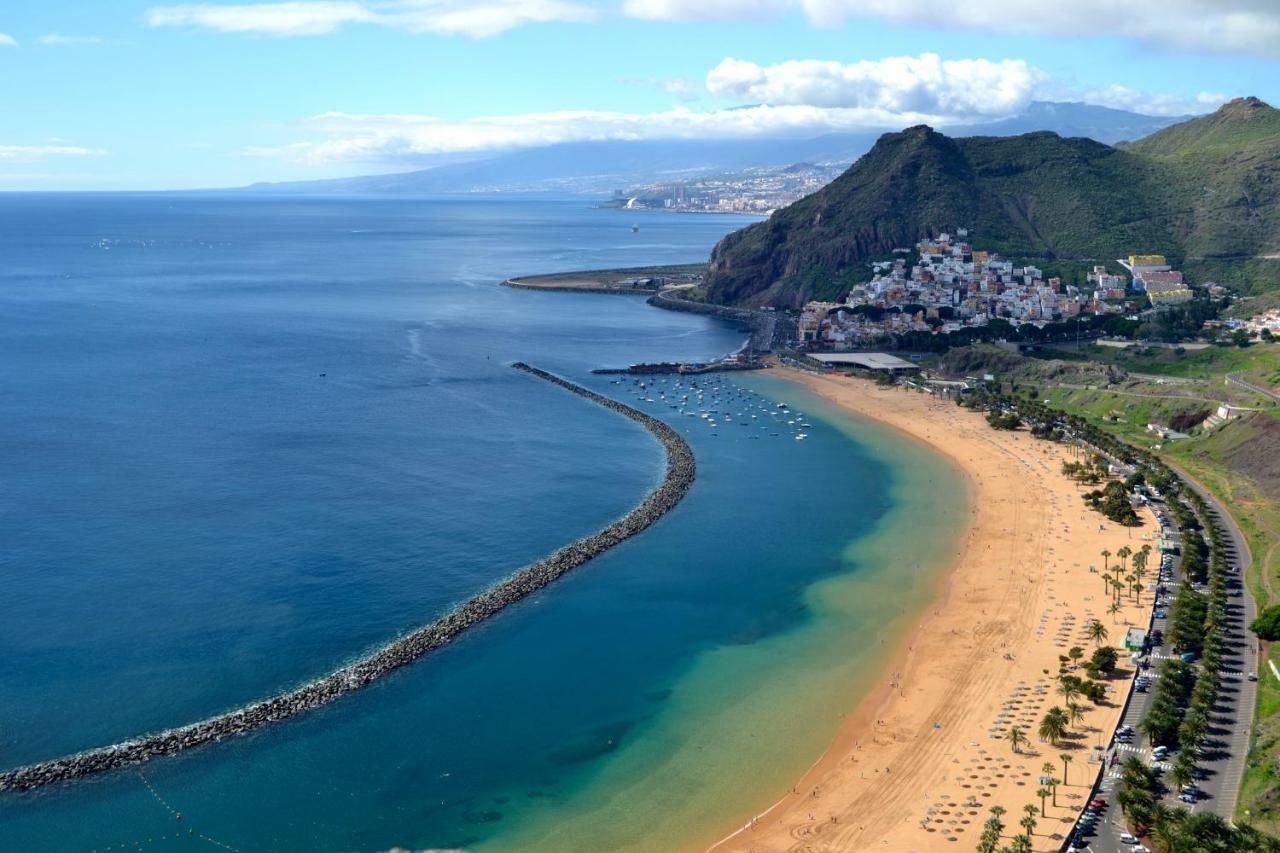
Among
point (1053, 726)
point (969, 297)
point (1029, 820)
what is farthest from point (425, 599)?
point (969, 297)

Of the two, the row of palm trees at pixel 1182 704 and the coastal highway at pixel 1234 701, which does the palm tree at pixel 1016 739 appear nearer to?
the row of palm trees at pixel 1182 704

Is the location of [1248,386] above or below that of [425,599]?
above

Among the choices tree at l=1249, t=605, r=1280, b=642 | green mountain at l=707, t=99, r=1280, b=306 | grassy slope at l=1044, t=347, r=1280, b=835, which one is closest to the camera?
grassy slope at l=1044, t=347, r=1280, b=835

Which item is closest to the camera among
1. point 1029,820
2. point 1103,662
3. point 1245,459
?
point 1029,820

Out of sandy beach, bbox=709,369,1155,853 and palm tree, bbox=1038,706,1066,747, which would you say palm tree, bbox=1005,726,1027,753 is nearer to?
sandy beach, bbox=709,369,1155,853

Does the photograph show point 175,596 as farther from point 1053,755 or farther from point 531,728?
point 1053,755

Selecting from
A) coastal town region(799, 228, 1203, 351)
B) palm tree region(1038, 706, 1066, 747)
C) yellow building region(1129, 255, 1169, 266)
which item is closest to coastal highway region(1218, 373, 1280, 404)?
coastal town region(799, 228, 1203, 351)

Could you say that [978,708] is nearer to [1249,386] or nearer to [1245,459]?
[1245,459]
